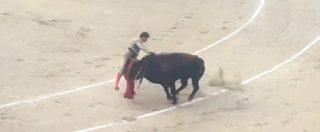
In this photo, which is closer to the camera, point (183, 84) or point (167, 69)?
point (167, 69)

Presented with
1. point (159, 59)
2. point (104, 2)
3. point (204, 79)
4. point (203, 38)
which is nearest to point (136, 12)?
point (104, 2)

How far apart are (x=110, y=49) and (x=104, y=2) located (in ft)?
14.4

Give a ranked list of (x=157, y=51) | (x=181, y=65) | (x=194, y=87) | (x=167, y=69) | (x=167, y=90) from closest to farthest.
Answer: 1. (x=167, y=69)
2. (x=181, y=65)
3. (x=167, y=90)
4. (x=194, y=87)
5. (x=157, y=51)

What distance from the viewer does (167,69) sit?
14602mm

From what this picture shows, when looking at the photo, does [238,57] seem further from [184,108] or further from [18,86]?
[18,86]

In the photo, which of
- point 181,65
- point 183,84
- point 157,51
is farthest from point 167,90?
point 157,51

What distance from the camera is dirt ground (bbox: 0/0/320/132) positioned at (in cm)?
1435

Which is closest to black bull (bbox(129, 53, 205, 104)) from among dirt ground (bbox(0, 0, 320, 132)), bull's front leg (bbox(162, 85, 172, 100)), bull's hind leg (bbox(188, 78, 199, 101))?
bull's front leg (bbox(162, 85, 172, 100))

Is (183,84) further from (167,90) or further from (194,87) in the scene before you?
(167,90)

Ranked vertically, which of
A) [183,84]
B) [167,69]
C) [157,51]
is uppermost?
[167,69]

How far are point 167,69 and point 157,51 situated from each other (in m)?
4.28

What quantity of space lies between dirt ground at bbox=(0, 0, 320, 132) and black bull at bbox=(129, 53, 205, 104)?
1.88 feet

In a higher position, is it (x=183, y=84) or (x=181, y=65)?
(x=181, y=65)

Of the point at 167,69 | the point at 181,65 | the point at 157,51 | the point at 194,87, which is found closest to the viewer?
the point at 167,69
